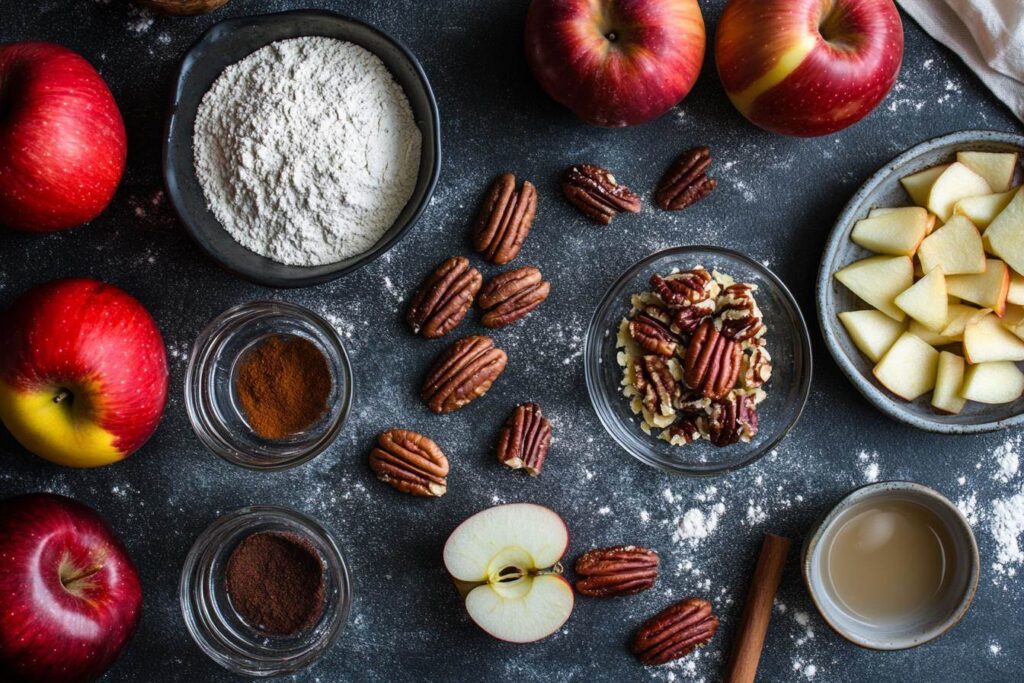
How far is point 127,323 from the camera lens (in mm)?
1250

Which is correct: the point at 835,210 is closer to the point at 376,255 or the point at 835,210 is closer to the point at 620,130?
the point at 620,130

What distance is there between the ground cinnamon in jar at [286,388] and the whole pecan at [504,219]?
296 millimetres

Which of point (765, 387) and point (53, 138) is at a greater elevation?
point (53, 138)

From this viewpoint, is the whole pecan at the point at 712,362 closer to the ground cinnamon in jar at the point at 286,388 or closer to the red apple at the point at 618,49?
the red apple at the point at 618,49

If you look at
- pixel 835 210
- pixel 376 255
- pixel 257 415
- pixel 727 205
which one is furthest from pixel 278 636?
pixel 835 210

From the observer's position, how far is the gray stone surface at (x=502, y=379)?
137 cm

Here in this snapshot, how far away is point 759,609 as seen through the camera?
1364 mm

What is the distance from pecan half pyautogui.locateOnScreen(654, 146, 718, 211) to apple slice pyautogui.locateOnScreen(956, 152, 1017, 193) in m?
0.38

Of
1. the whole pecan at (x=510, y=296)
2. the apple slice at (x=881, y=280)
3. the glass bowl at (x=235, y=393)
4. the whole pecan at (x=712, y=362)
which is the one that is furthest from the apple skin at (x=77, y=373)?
the apple slice at (x=881, y=280)

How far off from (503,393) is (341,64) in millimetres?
535

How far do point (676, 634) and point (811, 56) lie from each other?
0.85 metres

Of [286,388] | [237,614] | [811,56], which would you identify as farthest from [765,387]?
[237,614]

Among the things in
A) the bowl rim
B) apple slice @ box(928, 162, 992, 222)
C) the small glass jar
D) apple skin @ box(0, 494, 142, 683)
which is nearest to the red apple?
apple slice @ box(928, 162, 992, 222)

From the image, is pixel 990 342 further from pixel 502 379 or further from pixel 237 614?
pixel 237 614
